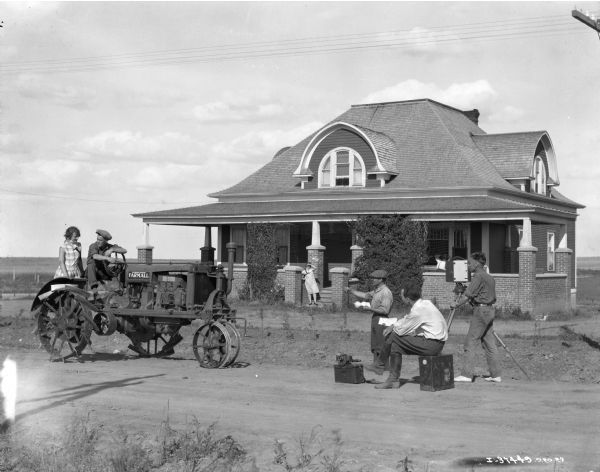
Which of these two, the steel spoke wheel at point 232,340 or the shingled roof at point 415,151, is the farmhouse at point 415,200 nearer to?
the shingled roof at point 415,151

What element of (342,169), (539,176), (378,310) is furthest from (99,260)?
(539,176)

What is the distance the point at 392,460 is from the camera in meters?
7.81

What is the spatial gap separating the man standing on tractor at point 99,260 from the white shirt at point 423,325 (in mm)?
4765

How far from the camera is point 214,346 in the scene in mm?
13852

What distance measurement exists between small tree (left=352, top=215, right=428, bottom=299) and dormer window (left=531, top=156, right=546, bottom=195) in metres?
8.71

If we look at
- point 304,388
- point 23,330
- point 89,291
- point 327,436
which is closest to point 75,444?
point 327,436

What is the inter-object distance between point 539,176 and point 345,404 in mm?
29268

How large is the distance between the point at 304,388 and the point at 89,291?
14.3 feet

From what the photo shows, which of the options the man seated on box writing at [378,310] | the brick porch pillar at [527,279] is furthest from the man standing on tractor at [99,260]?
the brick porch pillar at [527,279]

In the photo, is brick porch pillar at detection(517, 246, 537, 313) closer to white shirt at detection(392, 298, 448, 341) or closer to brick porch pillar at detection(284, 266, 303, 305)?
brick porch pillar at detection(284, 266, 303, 305)

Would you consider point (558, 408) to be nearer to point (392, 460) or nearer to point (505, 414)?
point (505, 414)

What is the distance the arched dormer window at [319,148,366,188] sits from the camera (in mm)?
35250

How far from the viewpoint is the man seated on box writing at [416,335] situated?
12.1m

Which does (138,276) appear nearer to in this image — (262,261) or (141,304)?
(141,304)
